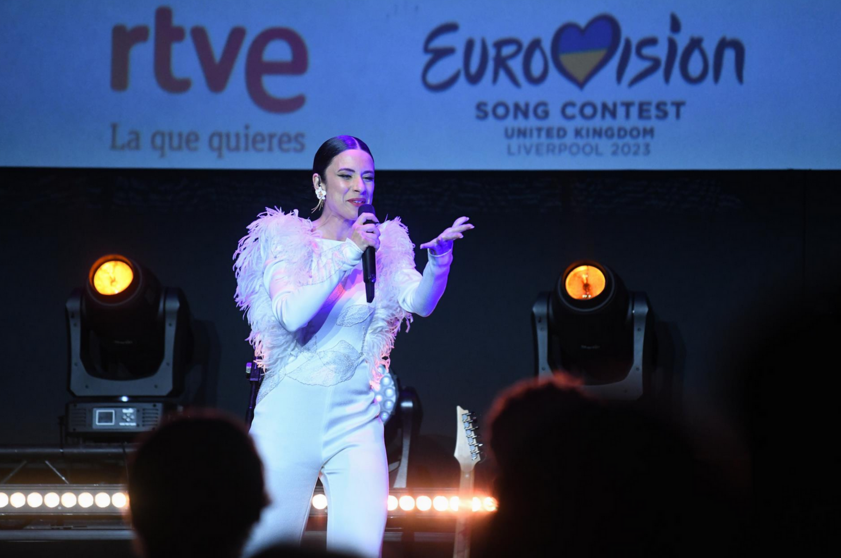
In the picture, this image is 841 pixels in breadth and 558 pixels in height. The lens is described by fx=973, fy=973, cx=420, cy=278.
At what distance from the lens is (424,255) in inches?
181

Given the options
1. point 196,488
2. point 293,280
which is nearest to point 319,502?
point 293,280

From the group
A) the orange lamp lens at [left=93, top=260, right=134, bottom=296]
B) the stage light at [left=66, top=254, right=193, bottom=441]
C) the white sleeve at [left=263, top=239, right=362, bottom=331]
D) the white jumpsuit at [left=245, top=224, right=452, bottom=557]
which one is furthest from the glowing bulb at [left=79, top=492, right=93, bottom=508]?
the white sleeve at [left=263, top=239, right=362, bottom=331]

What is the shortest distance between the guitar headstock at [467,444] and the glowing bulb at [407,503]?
0.70 m

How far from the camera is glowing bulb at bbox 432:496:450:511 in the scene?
3.58 meters

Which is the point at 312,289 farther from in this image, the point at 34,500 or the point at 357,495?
the point at 34,500

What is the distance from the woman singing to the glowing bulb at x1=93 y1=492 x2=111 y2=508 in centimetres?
160

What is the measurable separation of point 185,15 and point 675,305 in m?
2.64

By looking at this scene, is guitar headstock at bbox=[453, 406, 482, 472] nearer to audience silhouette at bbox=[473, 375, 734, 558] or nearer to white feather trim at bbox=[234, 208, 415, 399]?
white feather trim at bbox=[234, 208, 415, 399]

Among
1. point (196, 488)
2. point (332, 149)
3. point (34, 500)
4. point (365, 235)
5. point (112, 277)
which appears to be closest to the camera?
point (196, 488)

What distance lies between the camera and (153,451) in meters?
1.21

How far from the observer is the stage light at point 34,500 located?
3.54 m

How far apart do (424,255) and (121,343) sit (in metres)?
1.44

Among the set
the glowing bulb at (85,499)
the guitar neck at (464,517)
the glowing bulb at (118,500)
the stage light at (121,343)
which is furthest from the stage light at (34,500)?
the guitar neck at (464,517)

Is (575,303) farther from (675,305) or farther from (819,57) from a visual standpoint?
(819,57)
